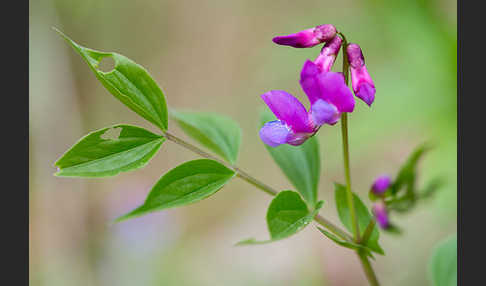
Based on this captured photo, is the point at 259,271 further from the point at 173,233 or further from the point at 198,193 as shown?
the point at 198,193

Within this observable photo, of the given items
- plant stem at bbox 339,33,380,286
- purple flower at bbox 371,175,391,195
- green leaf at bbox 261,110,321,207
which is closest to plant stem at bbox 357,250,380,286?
plant stem at bbox 339,33,380,286

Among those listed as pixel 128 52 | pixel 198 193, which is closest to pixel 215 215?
pixel 128 52

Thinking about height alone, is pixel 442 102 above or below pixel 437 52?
below

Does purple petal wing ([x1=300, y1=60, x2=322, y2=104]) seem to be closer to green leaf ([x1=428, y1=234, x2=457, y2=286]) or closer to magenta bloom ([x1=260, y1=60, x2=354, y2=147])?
magenta bloom ([x1=260, y1=60, x2=354, y2=147])

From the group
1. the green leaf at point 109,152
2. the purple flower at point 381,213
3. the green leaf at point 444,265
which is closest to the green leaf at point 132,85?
the green leaf at point 109,152

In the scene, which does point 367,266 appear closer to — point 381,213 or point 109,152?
point 381,213

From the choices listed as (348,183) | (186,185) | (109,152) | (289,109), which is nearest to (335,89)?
(289,109)
